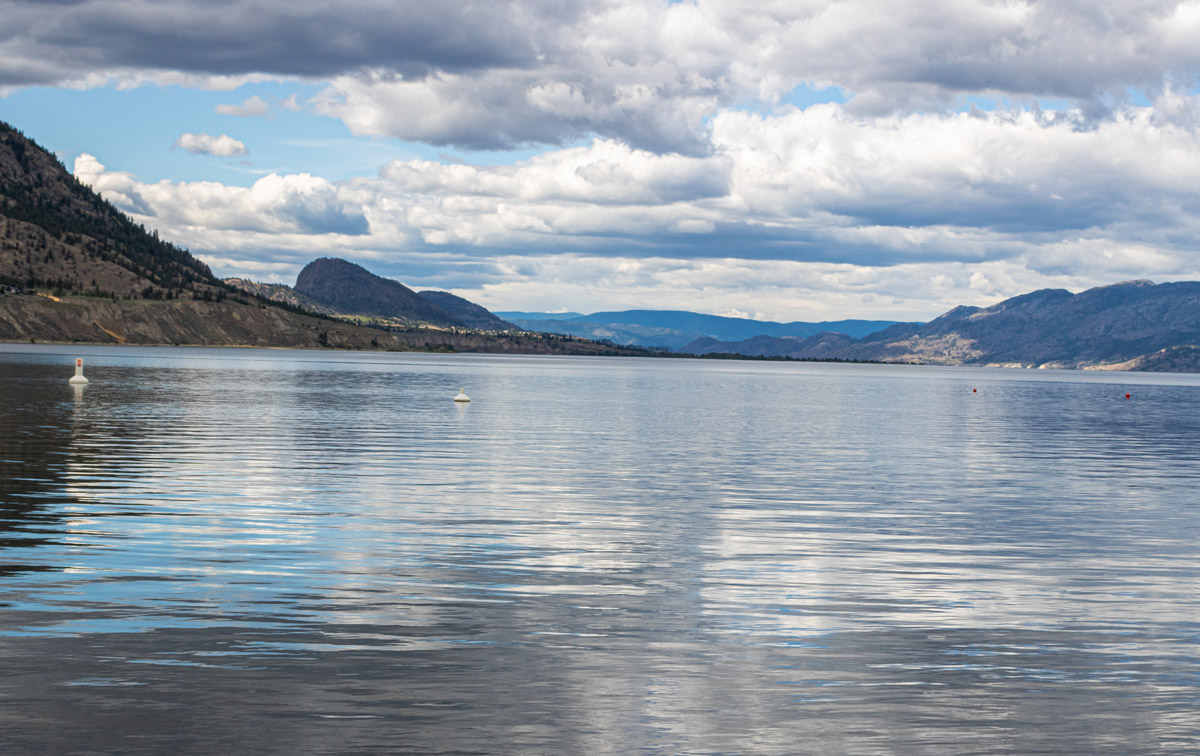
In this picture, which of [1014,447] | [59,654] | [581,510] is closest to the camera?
[59,654]

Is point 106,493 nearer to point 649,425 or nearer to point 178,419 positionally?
point 178,419

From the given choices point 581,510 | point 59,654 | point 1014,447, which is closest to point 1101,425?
point 1014,447

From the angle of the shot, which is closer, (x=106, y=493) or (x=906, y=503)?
(x=106, y=493)

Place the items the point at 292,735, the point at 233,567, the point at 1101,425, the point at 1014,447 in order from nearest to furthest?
the point at 292,735 → the point at 233,567 → the point at 1014,447 → the point at 1101,425

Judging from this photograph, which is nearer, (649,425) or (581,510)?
(581,510)

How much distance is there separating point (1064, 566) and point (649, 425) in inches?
2349

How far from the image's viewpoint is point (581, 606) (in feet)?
72.9

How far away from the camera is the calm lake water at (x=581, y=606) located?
1439cm

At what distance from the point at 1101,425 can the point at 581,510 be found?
8267cm

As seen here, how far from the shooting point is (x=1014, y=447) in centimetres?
7388

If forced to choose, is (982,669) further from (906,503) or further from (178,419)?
(178,419)

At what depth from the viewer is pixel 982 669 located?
17.8 meters

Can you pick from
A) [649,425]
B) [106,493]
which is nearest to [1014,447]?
[649,425]

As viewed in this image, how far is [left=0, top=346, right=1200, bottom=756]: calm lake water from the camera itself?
47.2 feet
